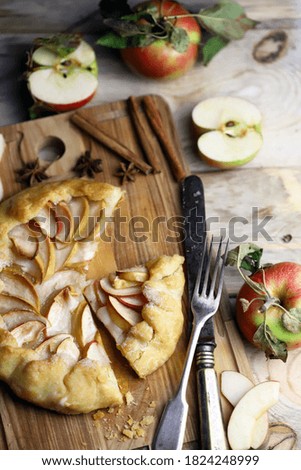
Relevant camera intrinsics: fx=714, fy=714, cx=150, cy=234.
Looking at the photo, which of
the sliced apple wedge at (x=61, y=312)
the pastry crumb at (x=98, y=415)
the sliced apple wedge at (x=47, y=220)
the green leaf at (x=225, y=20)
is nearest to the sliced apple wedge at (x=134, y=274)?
the sliced apple wedge at (x=61, y=312)

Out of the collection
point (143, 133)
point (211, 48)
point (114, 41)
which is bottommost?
point (143, 133)

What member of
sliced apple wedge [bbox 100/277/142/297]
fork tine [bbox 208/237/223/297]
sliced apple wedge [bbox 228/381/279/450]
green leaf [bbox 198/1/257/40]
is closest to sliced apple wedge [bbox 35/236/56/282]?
sliced apple wedge [bbox 100/277/142/297]

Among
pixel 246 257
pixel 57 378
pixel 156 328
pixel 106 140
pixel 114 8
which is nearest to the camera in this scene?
pixel 57 378

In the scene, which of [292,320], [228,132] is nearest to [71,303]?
[292,320]

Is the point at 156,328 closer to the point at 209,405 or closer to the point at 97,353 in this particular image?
the point at 97,353

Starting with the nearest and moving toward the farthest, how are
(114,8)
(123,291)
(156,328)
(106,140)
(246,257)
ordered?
(156,328)
(123,291)
(246,257)
(106,140)
(114,8)

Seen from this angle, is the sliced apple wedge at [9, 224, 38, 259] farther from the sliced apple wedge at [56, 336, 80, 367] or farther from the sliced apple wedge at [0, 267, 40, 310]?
the sliced apple wedge at [56, 336, 80, 367]

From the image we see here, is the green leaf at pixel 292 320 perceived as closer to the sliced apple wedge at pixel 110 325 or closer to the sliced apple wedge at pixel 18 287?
the sliced apple wedge at pixel 110 325
